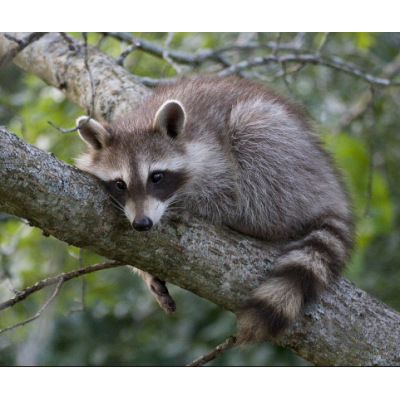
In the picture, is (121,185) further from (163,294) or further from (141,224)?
(163,294)

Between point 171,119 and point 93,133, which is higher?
point 171,119

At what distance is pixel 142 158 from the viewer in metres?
2.91

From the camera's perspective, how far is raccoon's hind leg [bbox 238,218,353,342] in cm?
244

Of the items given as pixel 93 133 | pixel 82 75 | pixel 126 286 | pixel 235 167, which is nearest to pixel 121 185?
pixel 93 133

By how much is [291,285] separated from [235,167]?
106cm

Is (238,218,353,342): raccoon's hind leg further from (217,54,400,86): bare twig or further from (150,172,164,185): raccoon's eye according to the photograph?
(217,54,400,86): bare twig

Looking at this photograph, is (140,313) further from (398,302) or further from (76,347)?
(398,302)

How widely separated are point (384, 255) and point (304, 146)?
2.68 meters

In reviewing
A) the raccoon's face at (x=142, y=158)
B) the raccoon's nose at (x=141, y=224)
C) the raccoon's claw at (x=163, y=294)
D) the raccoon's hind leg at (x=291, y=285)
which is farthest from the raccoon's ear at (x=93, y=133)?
the raccoon's hind leg at (x=291, y=285)

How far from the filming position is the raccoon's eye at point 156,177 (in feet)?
9.53

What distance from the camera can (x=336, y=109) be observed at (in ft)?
20.7

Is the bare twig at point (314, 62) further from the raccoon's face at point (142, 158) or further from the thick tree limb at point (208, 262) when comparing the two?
the thick tree limb at point (208, 262)

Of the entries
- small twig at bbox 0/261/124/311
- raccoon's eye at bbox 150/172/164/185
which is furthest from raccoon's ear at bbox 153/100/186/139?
small twig at bbox 0/261/124/311

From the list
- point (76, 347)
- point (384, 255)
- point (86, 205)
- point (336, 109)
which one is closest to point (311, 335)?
point (86, 205)
